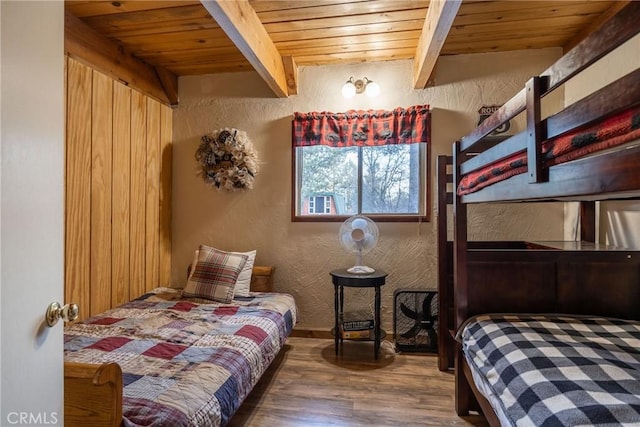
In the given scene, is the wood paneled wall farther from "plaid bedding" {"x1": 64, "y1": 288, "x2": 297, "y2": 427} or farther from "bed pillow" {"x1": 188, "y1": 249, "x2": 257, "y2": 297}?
"bed pillow" {"x1": 188, "y1": 249, "x2": 257, "y2": 297}

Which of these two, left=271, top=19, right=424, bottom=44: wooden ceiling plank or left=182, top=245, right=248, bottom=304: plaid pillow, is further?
left=182, top=245, right=248, bottom=304: plaid pillow

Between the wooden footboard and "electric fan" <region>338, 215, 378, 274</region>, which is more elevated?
"electric fan" <region>338, 215, 378, 274</region>

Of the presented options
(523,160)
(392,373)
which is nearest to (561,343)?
(523,160)

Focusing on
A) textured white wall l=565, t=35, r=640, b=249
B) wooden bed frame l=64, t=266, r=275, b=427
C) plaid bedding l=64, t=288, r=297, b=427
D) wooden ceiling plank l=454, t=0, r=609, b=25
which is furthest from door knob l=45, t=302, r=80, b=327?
textured white wall l=565, t=35, r=640, b=249

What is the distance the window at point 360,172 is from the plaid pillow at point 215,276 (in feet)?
2.40

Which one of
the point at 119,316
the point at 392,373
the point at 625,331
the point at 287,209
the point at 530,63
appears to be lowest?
the point at 392,373

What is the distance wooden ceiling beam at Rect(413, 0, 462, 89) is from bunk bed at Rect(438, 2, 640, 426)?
668 millimetres

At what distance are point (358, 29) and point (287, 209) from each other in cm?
160

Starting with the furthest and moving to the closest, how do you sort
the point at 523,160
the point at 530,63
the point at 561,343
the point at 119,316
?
the point at 530,63, the point at 119,316, the point at 561,343, the point at 523,160

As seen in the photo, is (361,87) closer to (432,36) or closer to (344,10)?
(344,10)

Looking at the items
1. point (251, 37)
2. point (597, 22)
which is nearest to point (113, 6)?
point (251, 37)

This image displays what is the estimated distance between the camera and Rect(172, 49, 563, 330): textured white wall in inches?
119

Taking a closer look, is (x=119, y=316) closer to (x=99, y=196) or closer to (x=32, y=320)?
(x=99, y=196)

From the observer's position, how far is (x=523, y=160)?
118 cm
